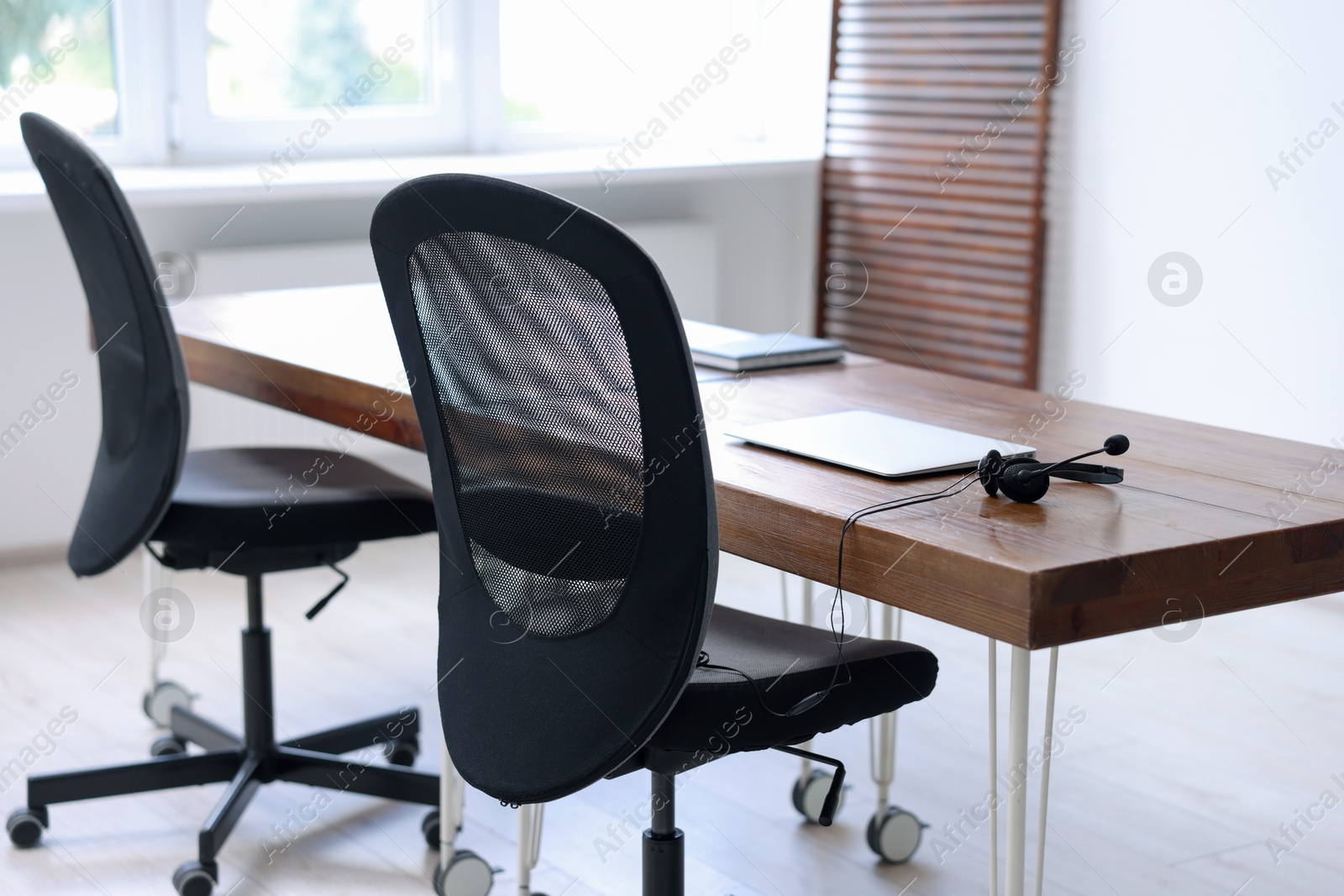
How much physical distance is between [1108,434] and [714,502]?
68 cm

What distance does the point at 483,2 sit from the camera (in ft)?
14.2

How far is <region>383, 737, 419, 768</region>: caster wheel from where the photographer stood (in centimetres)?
250

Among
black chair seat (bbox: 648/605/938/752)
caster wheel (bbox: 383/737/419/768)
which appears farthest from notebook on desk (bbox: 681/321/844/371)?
caster wheel (bbox: 383/737/419/768)

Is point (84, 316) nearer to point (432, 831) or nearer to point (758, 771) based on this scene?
point (432, 831)

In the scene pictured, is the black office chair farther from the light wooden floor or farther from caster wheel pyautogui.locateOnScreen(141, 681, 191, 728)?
caster wheel pyautogui.locateOnScreen(141, 681, 191, 728)

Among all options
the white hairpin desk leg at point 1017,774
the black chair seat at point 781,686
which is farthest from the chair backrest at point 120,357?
the white hairpin desk leg at point 1017,774

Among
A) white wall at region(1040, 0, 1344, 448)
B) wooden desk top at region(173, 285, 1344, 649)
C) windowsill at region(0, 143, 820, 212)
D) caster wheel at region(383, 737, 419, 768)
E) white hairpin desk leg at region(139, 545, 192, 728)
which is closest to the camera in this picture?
wooden desk top at region(173, 285, 1344, 649)

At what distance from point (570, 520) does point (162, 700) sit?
1519 mm

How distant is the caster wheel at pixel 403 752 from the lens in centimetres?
250

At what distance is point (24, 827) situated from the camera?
2225 millimetres

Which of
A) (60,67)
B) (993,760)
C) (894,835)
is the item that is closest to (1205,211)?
(894,835)

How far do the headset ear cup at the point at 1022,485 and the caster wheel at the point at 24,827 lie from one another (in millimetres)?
1558

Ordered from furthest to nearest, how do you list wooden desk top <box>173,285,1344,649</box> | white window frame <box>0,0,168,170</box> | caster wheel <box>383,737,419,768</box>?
white window frame <box>0,0,168,170</box> → caster wheel <box>383,737,419,768</box> → wooden desk top <box>173,285,1344,649</box>

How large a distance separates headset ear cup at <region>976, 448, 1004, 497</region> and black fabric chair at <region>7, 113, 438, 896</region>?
966mm
